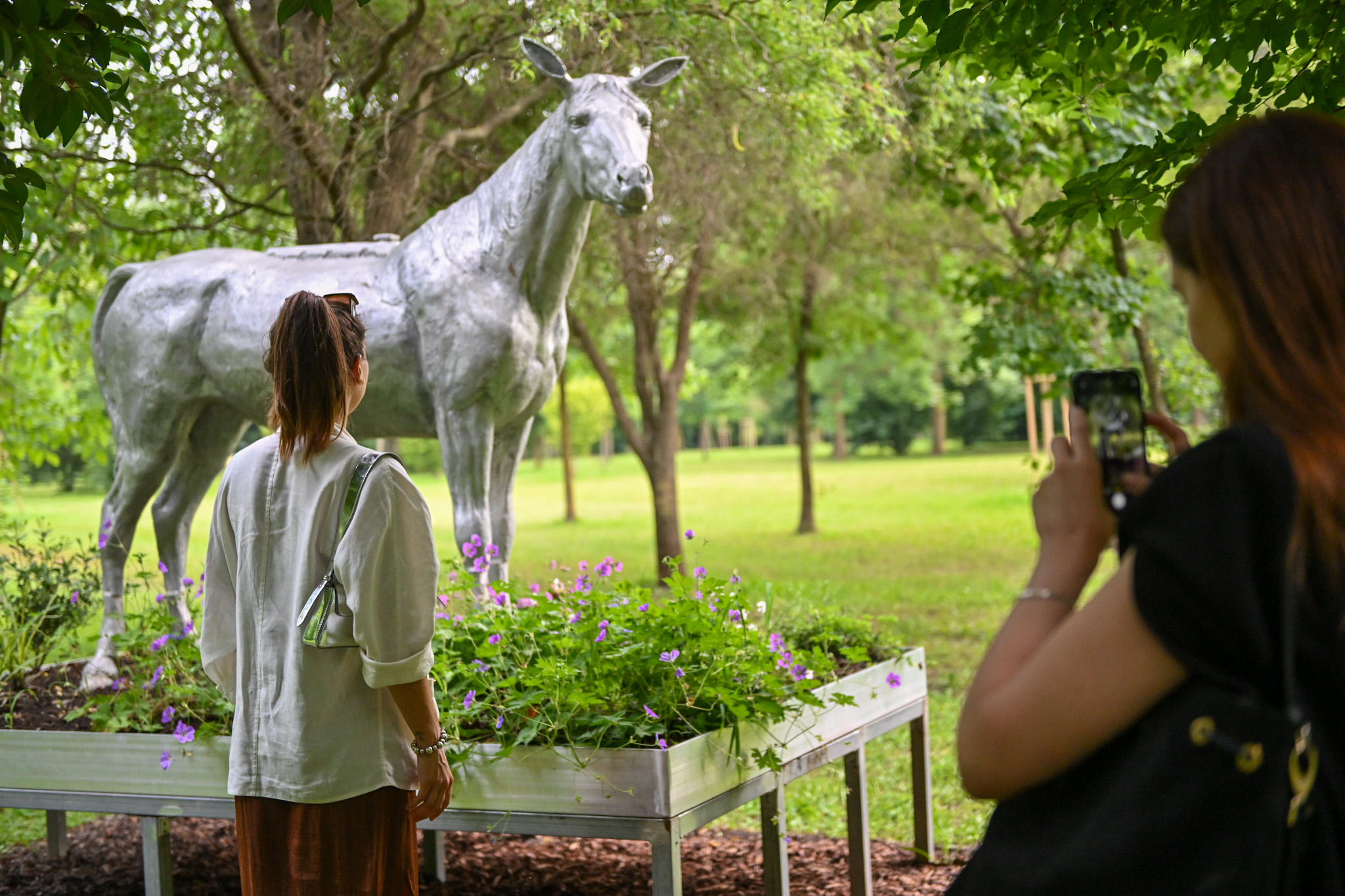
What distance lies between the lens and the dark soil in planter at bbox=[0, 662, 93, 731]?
13.0ft

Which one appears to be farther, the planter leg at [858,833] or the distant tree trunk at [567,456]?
the distant tree trunk at [567,456]

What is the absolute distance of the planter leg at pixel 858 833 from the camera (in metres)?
3.94

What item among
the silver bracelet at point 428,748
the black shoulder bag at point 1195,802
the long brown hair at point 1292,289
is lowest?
the silver bracelet at point 428,748

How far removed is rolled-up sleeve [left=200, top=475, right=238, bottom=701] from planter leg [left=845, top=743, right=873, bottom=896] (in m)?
2.16

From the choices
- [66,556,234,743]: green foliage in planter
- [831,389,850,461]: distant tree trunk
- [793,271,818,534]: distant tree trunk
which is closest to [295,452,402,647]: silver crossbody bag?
[66,556,234,743]: green foliage in planter

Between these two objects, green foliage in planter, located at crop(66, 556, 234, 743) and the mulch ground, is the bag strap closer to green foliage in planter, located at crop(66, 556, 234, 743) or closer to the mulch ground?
green foliage in planter, located at crop(66, 556, 234, 743)

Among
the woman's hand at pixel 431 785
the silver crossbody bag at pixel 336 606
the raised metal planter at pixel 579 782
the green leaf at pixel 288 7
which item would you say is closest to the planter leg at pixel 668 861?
the raised metal planter at pixel 579 782

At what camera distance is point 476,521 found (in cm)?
420

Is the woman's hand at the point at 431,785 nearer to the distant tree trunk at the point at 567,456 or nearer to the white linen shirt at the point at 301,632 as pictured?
the white linen shirt at the point at 301,632

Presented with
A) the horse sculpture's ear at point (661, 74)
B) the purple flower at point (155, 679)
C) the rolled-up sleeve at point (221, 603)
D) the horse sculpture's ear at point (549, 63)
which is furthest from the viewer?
the horse sculpture's ear at point (661, 74)

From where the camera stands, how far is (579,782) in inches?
120

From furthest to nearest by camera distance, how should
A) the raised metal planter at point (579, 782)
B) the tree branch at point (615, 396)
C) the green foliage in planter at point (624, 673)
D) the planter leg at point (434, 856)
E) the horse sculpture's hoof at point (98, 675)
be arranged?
the tree branch at point (615, 396) → the planter leg at point (434, 856) → the horse sculpture's hoof at point (98, 675) → the green foliage in planter at point (624, 673) → the raised metal planter at point (579, 782)

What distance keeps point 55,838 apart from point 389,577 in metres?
4.00

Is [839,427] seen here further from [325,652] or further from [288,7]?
[325,652]
